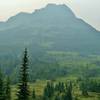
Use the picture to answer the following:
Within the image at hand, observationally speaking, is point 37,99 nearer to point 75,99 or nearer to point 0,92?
point 75,99

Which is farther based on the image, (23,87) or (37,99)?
(37,99)

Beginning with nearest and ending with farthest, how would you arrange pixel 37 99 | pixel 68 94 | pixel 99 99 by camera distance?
pixel 68 94, pixel 37 99, pixel 99 99

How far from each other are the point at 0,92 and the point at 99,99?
488 ft

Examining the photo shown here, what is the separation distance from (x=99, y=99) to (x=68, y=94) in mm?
59976

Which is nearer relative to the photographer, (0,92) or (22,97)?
(22,97)

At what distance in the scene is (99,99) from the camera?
17875cm

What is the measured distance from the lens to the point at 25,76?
30500 millimetres

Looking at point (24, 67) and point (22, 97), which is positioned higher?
point (24, 67)

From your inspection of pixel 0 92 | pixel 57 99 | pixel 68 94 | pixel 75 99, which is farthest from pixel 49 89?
pixel 0 92

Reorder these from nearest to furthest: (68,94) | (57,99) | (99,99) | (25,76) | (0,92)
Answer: (25,76)
(0,92)
(68,94)
(57,99)
(99,99)

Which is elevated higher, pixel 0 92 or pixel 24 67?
pixel 24 67

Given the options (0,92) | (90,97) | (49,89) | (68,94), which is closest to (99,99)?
(90,97)

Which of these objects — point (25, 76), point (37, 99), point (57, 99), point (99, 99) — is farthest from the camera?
point (99, 99)

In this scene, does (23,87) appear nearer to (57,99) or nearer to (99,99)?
(57,99)
